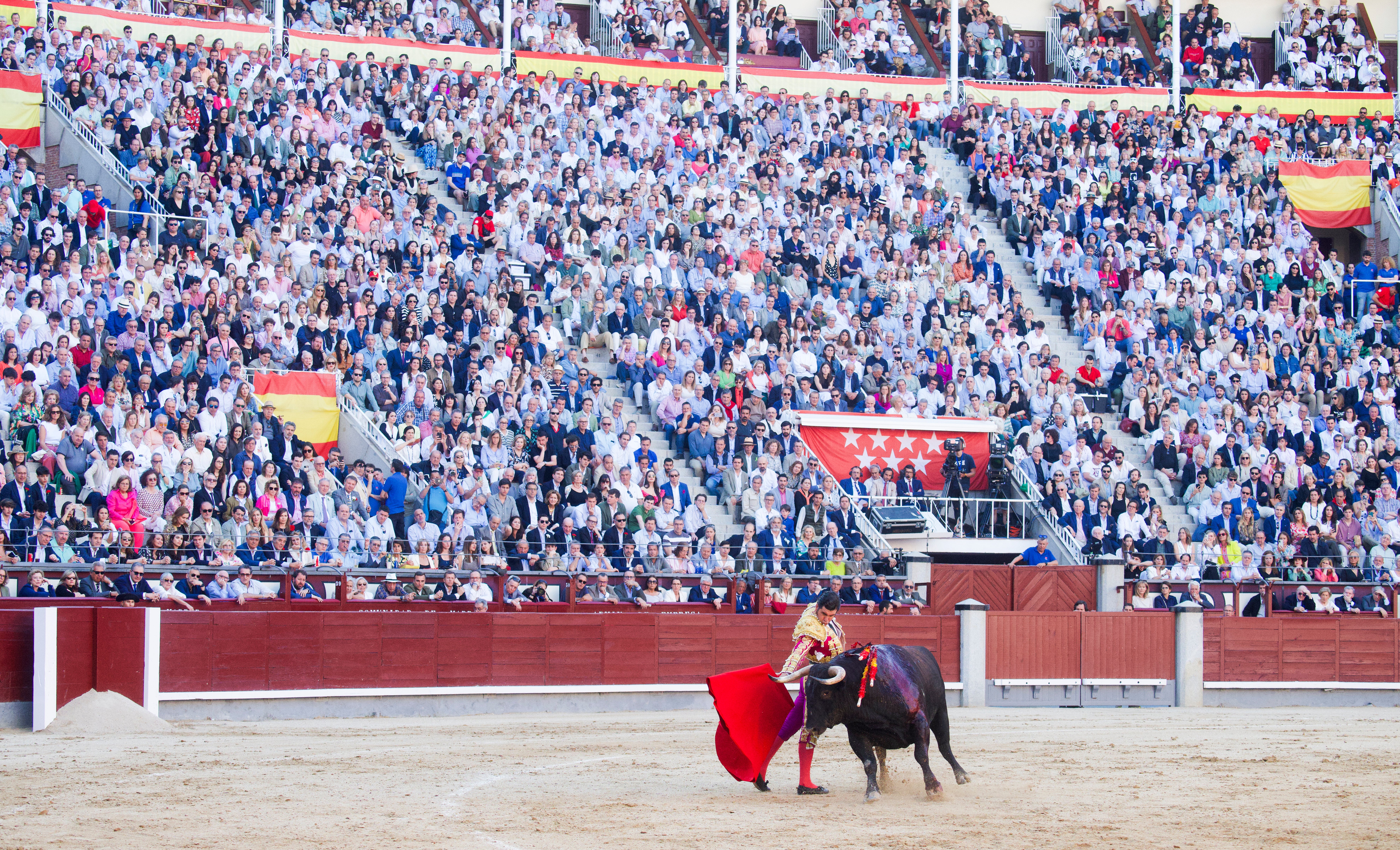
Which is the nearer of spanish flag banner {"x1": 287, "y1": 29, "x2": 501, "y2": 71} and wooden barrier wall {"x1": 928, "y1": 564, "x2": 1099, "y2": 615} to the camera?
wooden barrier wall {"x1": 928, "y1": 564, "x2": 1099, "y2": 615}

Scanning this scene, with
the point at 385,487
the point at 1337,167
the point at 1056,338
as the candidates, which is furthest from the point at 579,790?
the point at 1337,167

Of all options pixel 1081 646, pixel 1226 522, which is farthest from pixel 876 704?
pixel 1226 522

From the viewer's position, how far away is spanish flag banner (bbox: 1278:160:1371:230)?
1088 inches

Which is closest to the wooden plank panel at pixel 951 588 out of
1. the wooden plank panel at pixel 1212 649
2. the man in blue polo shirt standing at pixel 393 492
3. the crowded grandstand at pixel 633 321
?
the crowded grandstand at pixel 633 321

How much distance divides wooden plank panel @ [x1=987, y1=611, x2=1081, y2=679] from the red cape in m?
7.57

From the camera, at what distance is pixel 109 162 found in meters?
19.8

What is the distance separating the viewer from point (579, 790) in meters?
10.1

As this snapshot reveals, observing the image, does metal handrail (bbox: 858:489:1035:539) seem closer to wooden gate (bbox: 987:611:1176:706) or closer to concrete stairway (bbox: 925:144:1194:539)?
concrete stairway (bbox: 925:144:1194:539)

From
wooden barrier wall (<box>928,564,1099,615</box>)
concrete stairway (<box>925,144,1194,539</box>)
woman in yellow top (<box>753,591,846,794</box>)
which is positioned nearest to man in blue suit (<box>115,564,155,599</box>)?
woman in yellow top (<box>753,591,846,794</box>)

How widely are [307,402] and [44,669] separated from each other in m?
5.00

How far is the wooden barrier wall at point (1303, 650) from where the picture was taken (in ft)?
59.8

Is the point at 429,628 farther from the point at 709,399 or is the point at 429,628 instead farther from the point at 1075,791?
the point at 1075,791

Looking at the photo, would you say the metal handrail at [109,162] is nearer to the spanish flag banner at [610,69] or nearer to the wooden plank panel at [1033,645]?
the spanish flag banner at [610,69]

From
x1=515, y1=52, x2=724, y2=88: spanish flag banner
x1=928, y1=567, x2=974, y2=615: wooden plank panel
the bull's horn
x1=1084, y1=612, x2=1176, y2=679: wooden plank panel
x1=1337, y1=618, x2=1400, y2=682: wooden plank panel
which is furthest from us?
x1=515, y1=52, x2=724, y2=88: spanish flag banner
